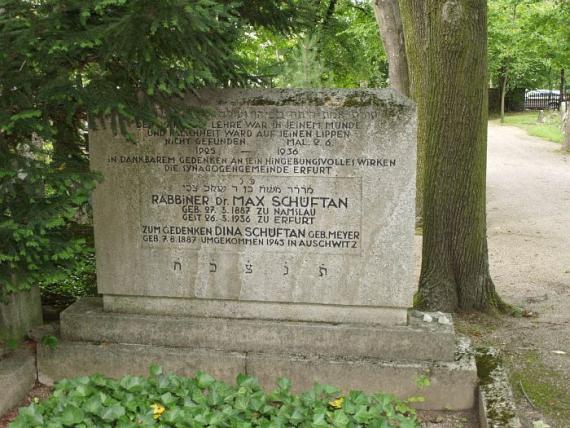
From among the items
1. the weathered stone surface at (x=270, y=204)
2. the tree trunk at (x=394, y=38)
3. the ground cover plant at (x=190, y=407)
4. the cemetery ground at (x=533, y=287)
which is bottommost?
the cemetery ground at (x=533, y=287)

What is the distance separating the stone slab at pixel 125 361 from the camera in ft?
15.5

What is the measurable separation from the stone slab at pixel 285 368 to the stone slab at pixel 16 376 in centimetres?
8

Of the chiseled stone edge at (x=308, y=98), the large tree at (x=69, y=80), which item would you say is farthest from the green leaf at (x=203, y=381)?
the chiseled stone edge at (x=308, y=98)

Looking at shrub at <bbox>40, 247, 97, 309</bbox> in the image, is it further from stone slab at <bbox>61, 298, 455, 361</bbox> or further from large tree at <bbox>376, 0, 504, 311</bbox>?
large tree at <bbox>376, 0, 504, 311</bbox>

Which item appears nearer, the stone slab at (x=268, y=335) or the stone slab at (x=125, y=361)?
the stone slab at (x=268, y=335)

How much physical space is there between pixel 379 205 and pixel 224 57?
4.66ft

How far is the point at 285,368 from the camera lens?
463cm

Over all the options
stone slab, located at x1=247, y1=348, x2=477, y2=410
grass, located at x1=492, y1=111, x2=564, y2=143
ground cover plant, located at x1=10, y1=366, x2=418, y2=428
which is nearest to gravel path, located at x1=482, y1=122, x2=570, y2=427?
stone slab, located at x1=247, y1=348, x2=477, y2=410

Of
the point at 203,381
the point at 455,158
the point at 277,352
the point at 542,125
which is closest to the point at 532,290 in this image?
the point at 455,158

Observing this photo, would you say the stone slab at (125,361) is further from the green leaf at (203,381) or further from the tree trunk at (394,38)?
the tree trunk at (394,38)

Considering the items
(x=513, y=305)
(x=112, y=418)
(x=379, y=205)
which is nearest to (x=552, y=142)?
(x=513, y=305)

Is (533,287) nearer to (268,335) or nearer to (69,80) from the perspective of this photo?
(268,335)

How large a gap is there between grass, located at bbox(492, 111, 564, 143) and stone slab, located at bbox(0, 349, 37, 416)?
27.7 m

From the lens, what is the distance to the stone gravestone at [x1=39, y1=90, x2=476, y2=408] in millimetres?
4535
